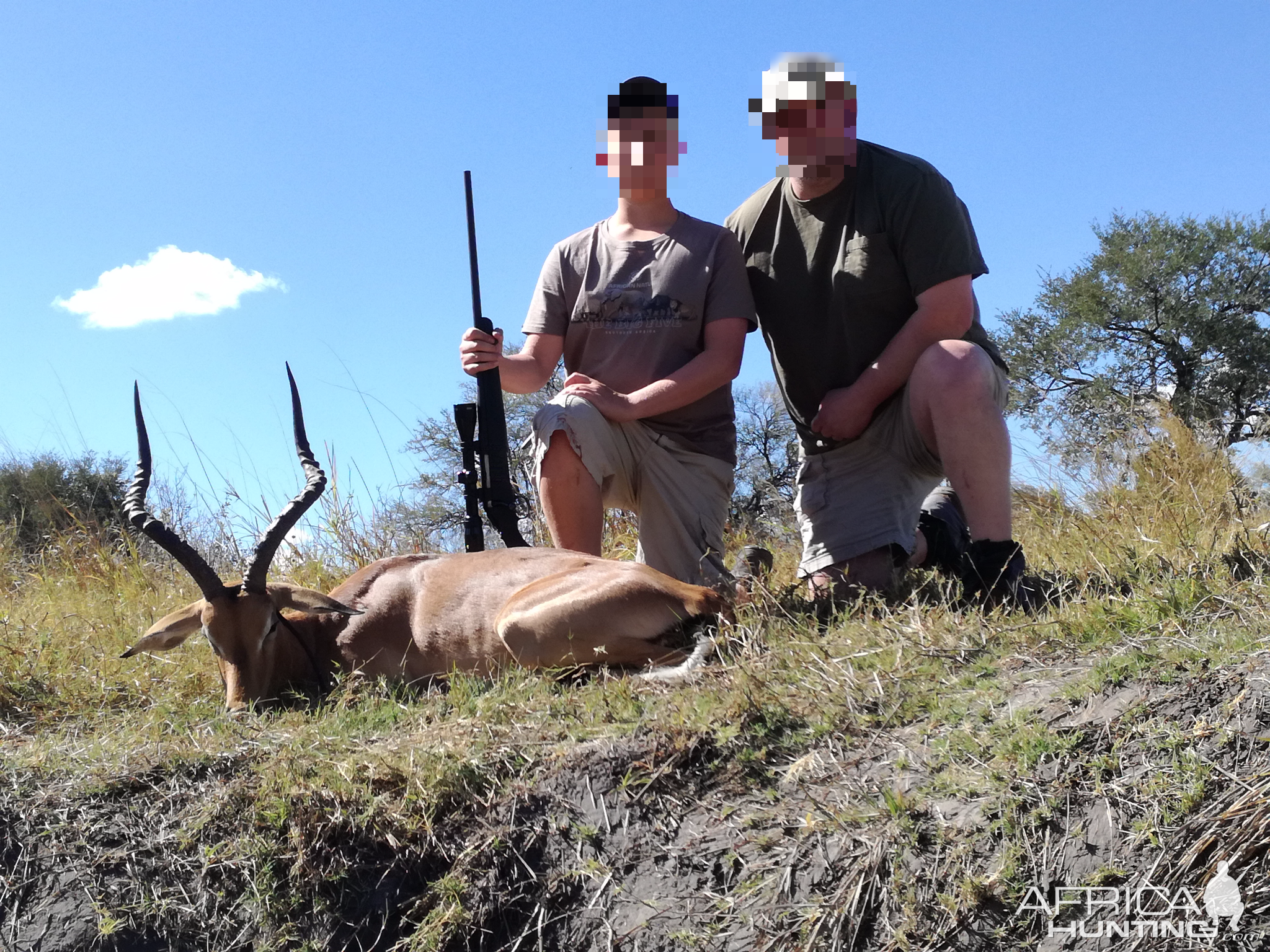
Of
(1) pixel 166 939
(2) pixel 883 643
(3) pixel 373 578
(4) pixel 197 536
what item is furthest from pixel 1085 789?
(4) pixel 197 536

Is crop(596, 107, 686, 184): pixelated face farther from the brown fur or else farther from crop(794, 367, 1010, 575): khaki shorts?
the brown fur

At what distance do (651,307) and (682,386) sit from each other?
15.5 inches

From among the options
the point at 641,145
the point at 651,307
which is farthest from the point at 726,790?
the point at 641,145

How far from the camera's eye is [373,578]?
15.8ft

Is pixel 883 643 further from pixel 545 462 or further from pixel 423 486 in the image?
pixel 423 486

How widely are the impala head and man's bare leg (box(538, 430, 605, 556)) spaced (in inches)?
35.3

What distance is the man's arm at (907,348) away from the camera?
13.0ft

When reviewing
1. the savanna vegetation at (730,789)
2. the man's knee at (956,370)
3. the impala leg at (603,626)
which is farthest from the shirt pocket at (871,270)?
the impala leg at (603,626)

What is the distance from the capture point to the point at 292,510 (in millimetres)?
4598

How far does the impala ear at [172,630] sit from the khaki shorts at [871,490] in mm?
2526

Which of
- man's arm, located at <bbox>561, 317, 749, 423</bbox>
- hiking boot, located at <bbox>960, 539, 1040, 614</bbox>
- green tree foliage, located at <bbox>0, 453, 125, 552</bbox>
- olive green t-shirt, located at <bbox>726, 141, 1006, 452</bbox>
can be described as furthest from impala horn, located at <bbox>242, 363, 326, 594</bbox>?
green tree foliage, located at <bbox>0, 453, 125, 552</bbox>

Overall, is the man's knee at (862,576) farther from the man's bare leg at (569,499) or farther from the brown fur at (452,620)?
the man's bare leg at (569,499)

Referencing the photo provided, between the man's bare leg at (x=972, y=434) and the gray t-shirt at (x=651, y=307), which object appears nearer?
the man's bare leg at (x=972, y=434)

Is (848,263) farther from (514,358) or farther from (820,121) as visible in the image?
(514,358)
